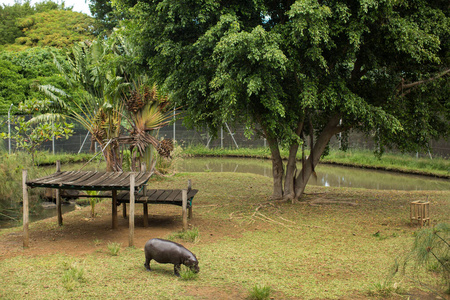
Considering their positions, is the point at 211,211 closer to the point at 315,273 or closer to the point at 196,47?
the point at 196,47

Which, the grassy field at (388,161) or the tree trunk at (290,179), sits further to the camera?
the grassy field at (388,161)

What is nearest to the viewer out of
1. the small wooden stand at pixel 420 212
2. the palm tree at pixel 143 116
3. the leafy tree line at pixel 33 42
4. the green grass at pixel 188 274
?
the green grass at pixel 188 274

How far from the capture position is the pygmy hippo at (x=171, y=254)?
6.65 m

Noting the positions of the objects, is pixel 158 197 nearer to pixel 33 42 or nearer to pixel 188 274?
pixel 188 274

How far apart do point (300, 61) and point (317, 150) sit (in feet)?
9.88

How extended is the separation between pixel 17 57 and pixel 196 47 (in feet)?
97.1

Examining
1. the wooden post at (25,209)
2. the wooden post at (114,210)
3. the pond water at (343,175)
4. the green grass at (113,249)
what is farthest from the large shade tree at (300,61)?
the pond water at (343,175)

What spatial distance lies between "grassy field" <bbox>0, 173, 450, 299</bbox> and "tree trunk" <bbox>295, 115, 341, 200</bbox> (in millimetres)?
555

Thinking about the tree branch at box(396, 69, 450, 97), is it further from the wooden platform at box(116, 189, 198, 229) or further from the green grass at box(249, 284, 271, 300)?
the green grass at box(249, 284, 271, 300)

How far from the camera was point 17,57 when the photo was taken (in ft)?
114

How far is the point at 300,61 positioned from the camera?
10.8 metres

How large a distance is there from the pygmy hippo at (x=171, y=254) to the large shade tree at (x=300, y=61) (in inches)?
154

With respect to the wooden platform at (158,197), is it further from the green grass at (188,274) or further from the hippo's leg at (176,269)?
the green grass at (188,274)

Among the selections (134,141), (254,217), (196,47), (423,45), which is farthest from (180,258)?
(134,141)
